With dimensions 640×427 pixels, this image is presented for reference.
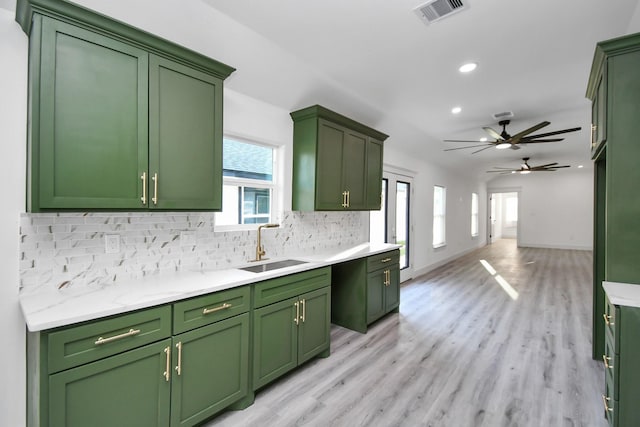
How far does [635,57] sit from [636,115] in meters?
0.35

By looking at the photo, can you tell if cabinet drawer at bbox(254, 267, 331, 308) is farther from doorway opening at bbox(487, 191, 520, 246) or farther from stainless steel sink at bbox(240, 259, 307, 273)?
doorway opening at bbox(487, 191, 520, 246)

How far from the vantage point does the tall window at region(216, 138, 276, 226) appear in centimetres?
282

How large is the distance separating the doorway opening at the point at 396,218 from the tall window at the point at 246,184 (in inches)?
83.1

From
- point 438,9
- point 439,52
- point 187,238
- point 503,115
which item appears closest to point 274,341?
point 187,238

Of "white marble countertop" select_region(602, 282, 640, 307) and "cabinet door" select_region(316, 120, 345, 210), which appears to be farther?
"cabinet door" select_region(316, 120, 345, 210)

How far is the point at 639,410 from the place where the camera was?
5.16ft

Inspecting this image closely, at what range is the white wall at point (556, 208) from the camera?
10039 mm

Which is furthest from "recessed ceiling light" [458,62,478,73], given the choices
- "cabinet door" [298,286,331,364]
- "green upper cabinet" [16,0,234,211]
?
"cabinet door" [298,286,331,364]

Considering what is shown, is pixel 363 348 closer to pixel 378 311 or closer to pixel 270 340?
pixel 378 311

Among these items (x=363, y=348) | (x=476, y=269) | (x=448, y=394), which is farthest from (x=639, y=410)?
(x=476, y=269)

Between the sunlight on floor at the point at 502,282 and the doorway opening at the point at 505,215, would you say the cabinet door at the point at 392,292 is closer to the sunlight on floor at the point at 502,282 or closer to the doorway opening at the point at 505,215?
the sunlight on floor at the point at 502,282

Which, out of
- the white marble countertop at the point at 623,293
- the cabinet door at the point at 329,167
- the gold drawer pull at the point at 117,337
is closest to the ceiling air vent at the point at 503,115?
the cabinet door at the point at 329,167

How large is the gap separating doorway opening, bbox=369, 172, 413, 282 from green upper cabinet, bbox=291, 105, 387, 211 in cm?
125

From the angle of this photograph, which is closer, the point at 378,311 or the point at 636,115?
the point at 636,115
